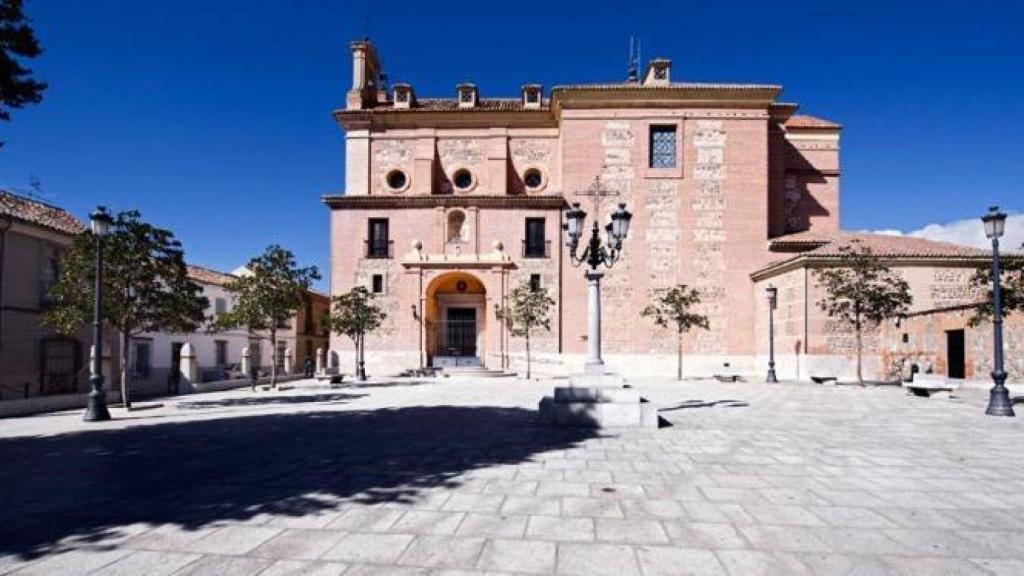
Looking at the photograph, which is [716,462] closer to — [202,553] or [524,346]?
[202,553]

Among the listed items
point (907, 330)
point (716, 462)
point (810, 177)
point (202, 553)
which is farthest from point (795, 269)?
point (202, 553)

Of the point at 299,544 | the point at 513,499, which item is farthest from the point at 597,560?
the point at 299,544

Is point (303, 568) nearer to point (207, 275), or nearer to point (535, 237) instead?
point (535, 237)

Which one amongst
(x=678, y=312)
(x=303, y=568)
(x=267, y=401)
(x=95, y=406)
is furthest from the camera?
(x=678, y=312)

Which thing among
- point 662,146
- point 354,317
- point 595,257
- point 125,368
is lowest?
point 125,368

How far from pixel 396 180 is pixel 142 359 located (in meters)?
14.8

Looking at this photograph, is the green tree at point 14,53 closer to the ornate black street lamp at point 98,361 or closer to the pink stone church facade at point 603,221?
the ornate black street lamp at point 98,361

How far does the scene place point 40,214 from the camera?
56.4ft

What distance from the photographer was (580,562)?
3477 mm

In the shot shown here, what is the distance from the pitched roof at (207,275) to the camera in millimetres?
27770

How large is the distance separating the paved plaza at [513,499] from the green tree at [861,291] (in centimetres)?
869

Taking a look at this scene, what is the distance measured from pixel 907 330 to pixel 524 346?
15.9 meters

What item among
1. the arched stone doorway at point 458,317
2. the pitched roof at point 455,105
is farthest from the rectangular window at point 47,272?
the pitched roof at point 455,105

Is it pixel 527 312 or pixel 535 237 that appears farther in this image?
pixel 535 237
